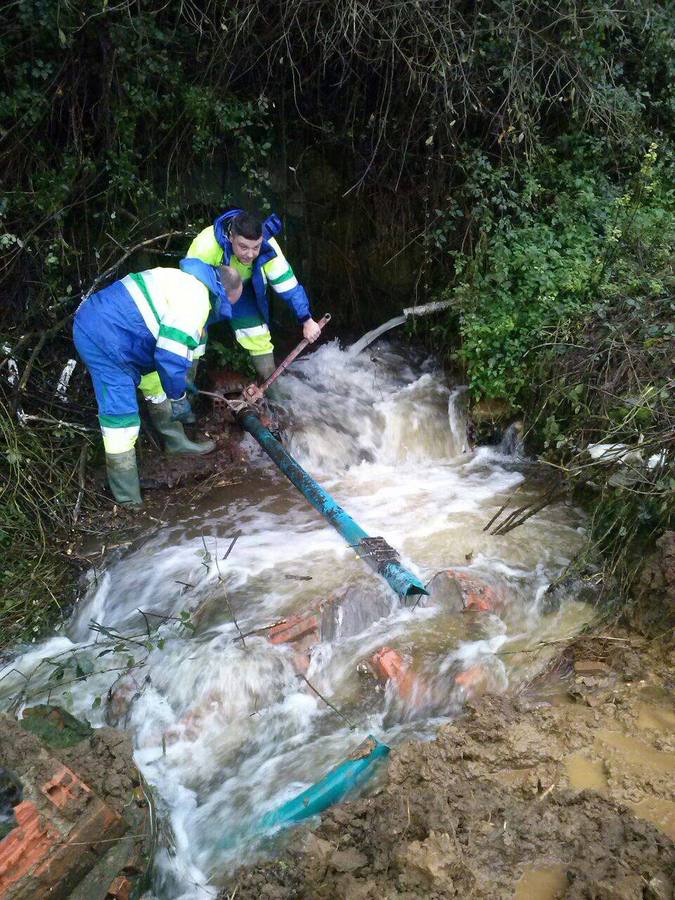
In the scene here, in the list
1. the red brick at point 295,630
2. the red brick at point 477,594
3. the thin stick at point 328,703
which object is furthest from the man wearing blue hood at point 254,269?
the thin stick at point 328,703

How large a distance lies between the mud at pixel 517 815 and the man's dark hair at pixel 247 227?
3.22 metres

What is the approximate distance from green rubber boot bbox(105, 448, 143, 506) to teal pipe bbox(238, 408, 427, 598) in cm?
99

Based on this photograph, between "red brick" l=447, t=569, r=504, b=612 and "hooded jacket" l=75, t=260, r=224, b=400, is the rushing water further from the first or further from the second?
"hooded jacket" l=75, t=260, r=224, b=400

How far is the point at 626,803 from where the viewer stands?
2.56m

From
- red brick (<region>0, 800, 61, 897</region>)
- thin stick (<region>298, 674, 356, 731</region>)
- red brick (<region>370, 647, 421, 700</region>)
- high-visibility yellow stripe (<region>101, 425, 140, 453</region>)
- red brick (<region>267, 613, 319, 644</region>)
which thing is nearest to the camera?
red brick (<region>0, 800, 61, 897</region>)

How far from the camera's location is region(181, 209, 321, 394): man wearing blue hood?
4758 millimetres

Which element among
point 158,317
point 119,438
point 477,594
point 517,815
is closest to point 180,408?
point 119,438

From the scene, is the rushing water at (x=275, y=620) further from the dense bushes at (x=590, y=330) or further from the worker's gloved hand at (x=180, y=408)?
the worker's gloved hand at (x=180, y=408)

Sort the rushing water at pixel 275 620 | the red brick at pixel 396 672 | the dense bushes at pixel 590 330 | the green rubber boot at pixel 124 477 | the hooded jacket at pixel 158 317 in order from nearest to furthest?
the rushing water at pixel 275 620, the red brick at pixel 396 672, the dense bushes at pixel 590 330, the hooded jacket at pixel 158 317, the green rubber boot at pixel 124 477

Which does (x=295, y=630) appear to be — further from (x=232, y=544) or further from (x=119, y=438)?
(x=119, y=438)

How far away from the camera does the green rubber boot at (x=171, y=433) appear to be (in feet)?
Result: 17.4

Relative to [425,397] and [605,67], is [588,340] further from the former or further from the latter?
[605,67]

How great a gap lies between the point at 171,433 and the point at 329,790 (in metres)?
3.23

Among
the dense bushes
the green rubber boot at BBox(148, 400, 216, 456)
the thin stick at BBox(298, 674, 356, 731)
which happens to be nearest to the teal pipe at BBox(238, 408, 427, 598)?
the green rubber boot at BBox(148, 400, 216, 456)
